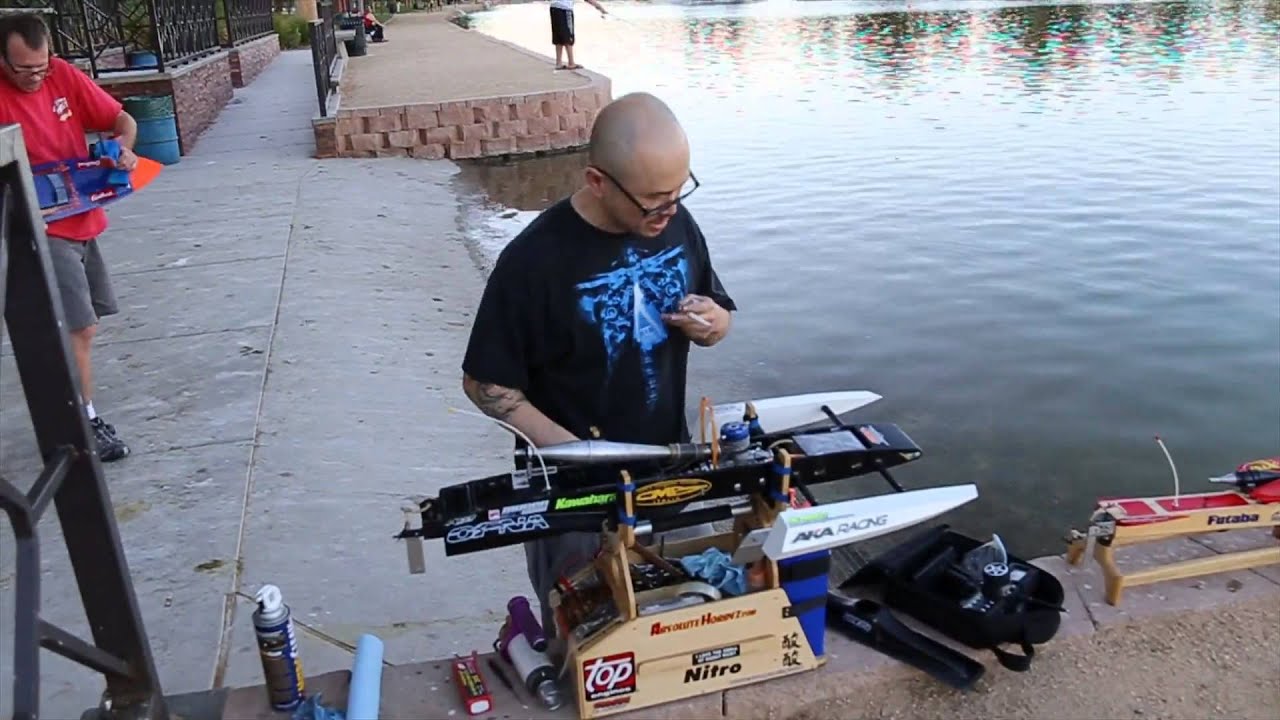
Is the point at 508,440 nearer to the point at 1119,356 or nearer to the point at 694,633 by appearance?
the point at 694,633

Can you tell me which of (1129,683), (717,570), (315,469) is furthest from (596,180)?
(315,469)

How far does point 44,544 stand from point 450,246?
578 cm

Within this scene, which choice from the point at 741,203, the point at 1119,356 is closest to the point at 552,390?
the point at 1119,356

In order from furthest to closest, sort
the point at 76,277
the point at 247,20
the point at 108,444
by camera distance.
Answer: the point at 247,20, the point at 108,444, the point at 76,277

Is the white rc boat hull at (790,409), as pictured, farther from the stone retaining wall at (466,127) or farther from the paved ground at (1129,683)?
the stone retaining wall at (466,127)

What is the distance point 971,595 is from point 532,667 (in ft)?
4.53

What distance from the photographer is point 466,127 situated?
13953mm

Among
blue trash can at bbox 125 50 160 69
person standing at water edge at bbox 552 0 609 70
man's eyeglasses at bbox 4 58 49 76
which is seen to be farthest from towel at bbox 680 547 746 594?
person standing at water edge at bbox 552 0 609 70

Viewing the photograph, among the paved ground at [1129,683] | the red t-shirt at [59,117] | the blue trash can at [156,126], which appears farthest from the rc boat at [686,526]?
the blue trash can at [156,126]

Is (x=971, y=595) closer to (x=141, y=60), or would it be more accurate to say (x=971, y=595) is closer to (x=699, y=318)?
(x=699, y=318)

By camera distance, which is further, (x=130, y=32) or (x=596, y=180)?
(x=130, y=32)

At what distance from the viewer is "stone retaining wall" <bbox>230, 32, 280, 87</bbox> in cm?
1884

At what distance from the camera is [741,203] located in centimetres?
1235

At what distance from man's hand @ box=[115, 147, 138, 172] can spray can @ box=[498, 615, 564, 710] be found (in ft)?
10.4
